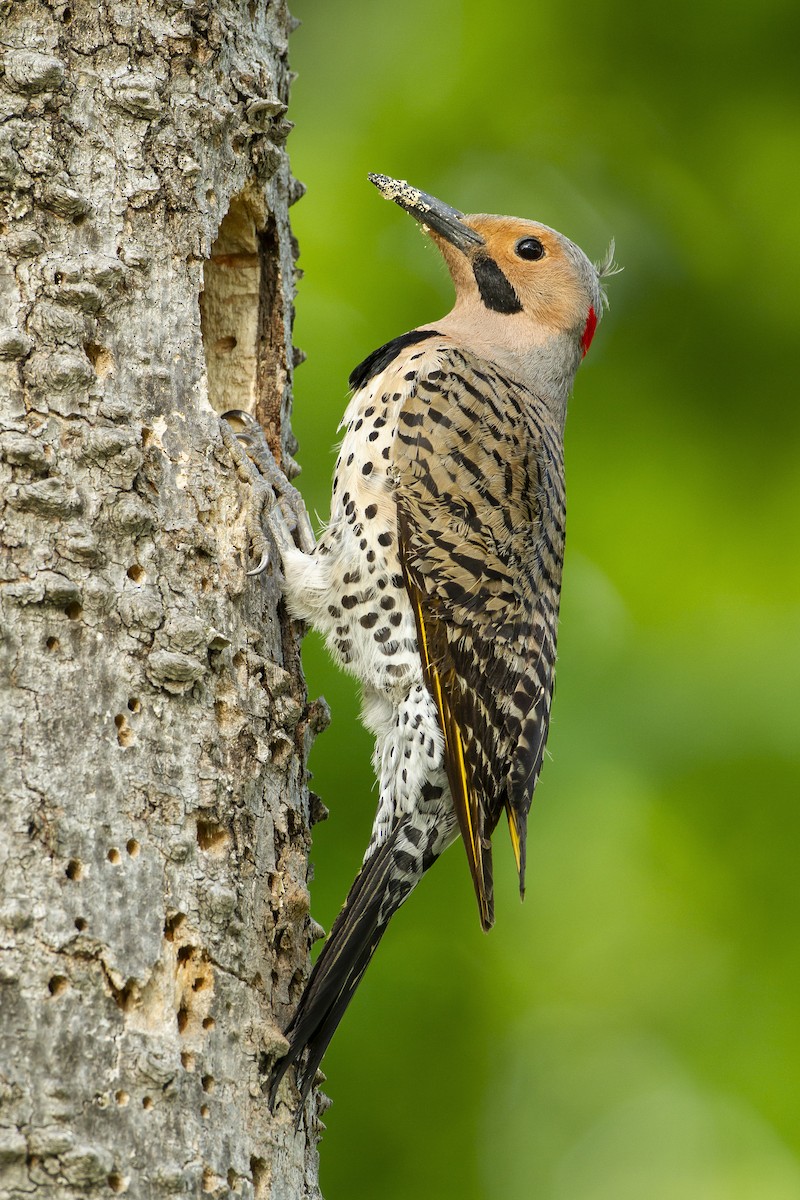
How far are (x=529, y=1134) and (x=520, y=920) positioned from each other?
72 centimetres

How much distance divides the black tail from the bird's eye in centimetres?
189

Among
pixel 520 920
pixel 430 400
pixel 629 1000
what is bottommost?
pixel 629 1000

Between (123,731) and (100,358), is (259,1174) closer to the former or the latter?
(123,731)

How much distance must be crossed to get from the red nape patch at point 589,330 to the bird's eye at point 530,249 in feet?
0.76

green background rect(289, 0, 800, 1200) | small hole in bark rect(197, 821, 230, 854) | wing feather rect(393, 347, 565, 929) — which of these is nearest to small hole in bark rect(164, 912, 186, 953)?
small hole in bark rect(197, 821, 230, 854)

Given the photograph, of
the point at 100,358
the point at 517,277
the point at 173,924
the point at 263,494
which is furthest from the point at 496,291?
the point at 173,924

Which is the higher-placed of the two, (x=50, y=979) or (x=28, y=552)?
(x=28, y=552)

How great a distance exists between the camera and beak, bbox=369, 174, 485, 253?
157 inches

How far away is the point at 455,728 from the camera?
3.24 meters

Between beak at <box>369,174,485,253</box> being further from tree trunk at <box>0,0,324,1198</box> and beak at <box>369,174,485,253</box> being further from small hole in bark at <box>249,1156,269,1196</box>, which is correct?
small hole in bark at <box>249,1156,269,1196</box>

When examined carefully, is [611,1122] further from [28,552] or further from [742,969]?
[28,552]

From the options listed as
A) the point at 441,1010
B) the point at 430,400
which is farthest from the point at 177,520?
the point at 441,1010

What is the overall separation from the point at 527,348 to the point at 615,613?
2.87 feet

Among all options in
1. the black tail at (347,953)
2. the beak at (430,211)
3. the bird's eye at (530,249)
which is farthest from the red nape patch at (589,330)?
the black tail at (347,953)
